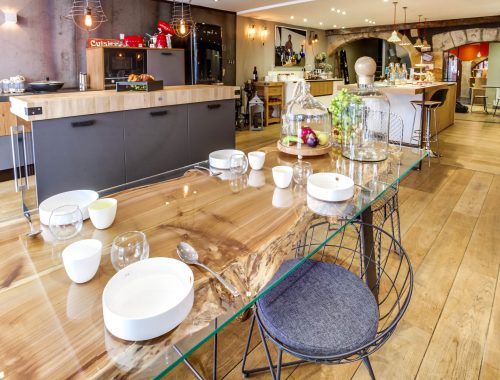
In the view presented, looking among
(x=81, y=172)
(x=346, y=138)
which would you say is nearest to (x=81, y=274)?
(x=346, y=138)

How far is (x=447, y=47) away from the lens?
10.4 metres

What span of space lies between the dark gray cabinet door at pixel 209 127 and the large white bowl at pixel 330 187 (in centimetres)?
254

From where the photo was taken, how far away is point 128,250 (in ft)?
3.34

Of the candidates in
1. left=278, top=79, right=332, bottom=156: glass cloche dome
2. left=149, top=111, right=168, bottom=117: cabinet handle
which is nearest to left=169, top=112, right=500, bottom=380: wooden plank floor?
left=278, top=79, right=332, bottom=156: glass cloche dome

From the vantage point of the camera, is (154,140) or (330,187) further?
(154,140)

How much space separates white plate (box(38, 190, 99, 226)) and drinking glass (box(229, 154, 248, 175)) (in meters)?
0.66

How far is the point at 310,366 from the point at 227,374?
1.28ft

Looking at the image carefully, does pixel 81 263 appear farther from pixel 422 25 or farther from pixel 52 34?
pixel 422 25

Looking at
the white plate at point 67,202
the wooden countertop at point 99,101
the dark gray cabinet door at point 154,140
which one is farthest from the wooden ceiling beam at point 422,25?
the white plate at point 67,202

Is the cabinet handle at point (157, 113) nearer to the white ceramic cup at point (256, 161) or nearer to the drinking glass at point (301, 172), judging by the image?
the white ceramic cup at point (256, 161)

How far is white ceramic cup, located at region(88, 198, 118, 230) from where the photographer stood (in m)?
1.20

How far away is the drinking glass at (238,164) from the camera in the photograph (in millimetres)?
1803

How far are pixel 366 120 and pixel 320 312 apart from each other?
1.29 meters

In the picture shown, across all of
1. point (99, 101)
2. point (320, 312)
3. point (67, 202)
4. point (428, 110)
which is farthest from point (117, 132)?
point (428, 110)
